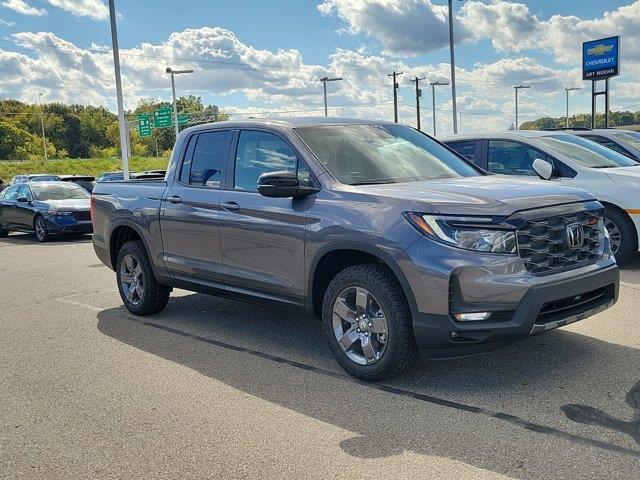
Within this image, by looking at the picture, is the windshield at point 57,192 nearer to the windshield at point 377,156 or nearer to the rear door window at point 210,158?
the rear door window at point 210,158

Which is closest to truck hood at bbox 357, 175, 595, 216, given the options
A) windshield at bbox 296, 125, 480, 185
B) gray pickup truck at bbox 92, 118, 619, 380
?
gray pickup truck at bbox 92, 118, 619, 380

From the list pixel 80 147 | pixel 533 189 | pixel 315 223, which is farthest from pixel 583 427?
pixel 80 147

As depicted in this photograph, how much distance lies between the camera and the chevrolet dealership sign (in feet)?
123

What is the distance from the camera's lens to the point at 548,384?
4.32 m

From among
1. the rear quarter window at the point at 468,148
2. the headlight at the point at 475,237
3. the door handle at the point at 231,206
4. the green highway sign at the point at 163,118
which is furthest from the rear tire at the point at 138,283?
the green highway sign at the point at 163,118

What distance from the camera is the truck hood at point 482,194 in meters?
4.07

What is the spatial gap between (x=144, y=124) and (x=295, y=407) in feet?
210

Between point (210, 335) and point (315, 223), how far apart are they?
1891 mm

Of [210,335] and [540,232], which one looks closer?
[540,232]

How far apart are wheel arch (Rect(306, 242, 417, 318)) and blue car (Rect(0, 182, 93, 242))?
37.4 ft

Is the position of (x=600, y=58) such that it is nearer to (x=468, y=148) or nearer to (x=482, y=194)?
(x=468, y=148)

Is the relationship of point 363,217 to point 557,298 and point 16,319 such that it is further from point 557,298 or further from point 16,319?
point 16,319

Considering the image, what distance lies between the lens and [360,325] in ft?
14.8

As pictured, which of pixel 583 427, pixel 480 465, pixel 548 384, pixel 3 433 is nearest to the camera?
pixel 480 465
